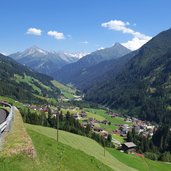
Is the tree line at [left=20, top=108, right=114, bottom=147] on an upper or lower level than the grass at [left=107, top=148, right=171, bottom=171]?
upper

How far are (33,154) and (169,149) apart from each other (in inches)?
6633

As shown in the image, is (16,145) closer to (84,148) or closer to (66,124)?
(84,148)

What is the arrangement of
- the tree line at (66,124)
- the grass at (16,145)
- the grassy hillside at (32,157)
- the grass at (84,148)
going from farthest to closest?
the tree line at (66,124), the grass at (84,148), the grass at (16,145), the grassy hillside at (32,157)

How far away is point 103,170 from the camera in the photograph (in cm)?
4772

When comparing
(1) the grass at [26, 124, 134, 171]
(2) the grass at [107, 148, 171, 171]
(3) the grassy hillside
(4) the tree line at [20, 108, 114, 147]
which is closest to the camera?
(3) the grassy hillside

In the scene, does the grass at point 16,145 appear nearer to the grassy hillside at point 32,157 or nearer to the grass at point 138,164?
the grassy hillside at point 32,157

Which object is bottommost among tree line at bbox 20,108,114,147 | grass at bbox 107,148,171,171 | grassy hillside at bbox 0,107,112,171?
grass at bbox 107,148,171,171

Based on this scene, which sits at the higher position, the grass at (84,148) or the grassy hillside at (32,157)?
the grassy hillside at (32,157)

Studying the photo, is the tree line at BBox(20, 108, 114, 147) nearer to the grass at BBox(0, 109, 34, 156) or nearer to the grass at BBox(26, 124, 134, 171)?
the grass at BBox(26, 124, 134, 171)

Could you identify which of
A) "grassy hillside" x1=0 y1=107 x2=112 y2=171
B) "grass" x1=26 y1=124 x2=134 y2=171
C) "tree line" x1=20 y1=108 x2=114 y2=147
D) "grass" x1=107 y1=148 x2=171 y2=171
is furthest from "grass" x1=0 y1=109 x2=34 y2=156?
"tree line" x1=20 y1=108 x2=114 y2=147

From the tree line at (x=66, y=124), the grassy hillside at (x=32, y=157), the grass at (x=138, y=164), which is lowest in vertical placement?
the grass at (x=138, y=164)

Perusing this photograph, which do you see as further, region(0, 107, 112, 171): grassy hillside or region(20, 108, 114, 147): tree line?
region(20, 108, 114, 147): tree line

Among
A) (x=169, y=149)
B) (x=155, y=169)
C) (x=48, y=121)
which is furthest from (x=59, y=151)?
(x=169, y=149)

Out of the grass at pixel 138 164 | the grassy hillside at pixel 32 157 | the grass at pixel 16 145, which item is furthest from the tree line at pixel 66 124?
the grass at pixel 16 145
